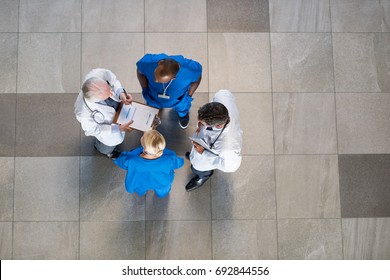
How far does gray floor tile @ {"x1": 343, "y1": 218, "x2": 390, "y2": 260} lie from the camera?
4.38 m

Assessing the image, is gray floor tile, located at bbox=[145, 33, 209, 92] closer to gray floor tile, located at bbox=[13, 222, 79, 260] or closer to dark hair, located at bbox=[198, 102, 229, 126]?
dark hair, located at bbox=[198, 102, 229, 126]

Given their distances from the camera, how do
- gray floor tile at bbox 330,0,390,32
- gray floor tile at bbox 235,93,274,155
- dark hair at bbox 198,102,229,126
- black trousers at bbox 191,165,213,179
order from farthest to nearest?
1. gray floor tile at bbox 330,0,390,32
2. gray floor tile at bbox 235,93,274,155
3. black trousers at bbox 191,165,213,179
4. dark hair at bbox 198,102,229,126

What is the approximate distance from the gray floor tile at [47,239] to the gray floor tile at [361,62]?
12.4ft

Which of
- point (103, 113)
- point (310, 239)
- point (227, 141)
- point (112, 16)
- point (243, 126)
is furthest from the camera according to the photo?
point (112, 16)

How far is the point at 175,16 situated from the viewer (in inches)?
181

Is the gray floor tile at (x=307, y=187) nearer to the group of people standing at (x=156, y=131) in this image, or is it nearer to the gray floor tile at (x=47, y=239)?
the group of people standing at (x=156, y=131)

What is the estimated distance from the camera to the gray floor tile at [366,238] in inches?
173

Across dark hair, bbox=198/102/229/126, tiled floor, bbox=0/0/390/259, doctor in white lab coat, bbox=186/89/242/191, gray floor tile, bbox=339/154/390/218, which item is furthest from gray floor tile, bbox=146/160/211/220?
gray floor tile, bbox=339/154/390/218

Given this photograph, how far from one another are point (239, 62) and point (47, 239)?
320 centimetres

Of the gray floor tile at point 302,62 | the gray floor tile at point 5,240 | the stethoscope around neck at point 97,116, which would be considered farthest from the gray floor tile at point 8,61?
the gray floor tile at point 302,62

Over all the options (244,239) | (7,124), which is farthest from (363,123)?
(7,124)

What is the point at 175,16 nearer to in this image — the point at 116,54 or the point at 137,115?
the point at 116,54

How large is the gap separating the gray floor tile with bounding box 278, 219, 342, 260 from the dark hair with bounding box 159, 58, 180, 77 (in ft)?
7.69

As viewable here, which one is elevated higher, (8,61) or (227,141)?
(8,61)
